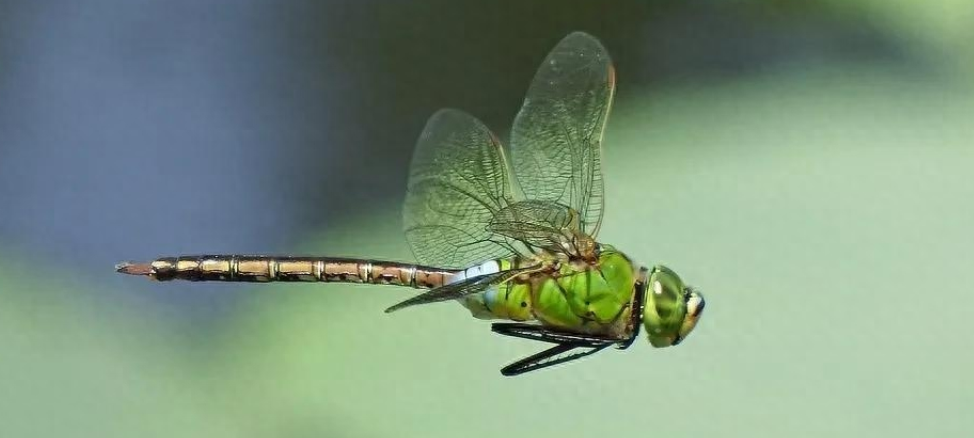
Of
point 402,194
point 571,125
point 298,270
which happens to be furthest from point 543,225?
point 402,194

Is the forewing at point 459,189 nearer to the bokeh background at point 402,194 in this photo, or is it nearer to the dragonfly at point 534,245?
the dragonfly at point 534,245

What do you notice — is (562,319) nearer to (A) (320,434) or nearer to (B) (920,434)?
(A) (320,434)

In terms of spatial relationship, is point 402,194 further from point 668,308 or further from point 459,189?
point 668,308

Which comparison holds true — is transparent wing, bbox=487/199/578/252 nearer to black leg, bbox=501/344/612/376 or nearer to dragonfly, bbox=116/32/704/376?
dragonfly, bbox=116/32/704/376

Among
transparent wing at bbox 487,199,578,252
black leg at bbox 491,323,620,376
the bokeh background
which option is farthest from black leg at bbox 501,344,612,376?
the bokeh background

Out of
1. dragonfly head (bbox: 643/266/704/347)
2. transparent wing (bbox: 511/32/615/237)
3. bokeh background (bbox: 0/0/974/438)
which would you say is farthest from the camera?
bokeh background (bbox: 0/0/974/438)

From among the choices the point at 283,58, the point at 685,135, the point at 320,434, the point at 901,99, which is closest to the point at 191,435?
the point at 320,434

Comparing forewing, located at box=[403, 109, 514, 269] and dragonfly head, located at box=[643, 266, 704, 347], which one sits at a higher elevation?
forewing, located at box=[403, 109, 514, 269]

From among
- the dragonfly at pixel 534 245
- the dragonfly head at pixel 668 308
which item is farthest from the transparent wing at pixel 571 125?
the dragonfly head at pixel 668 308
